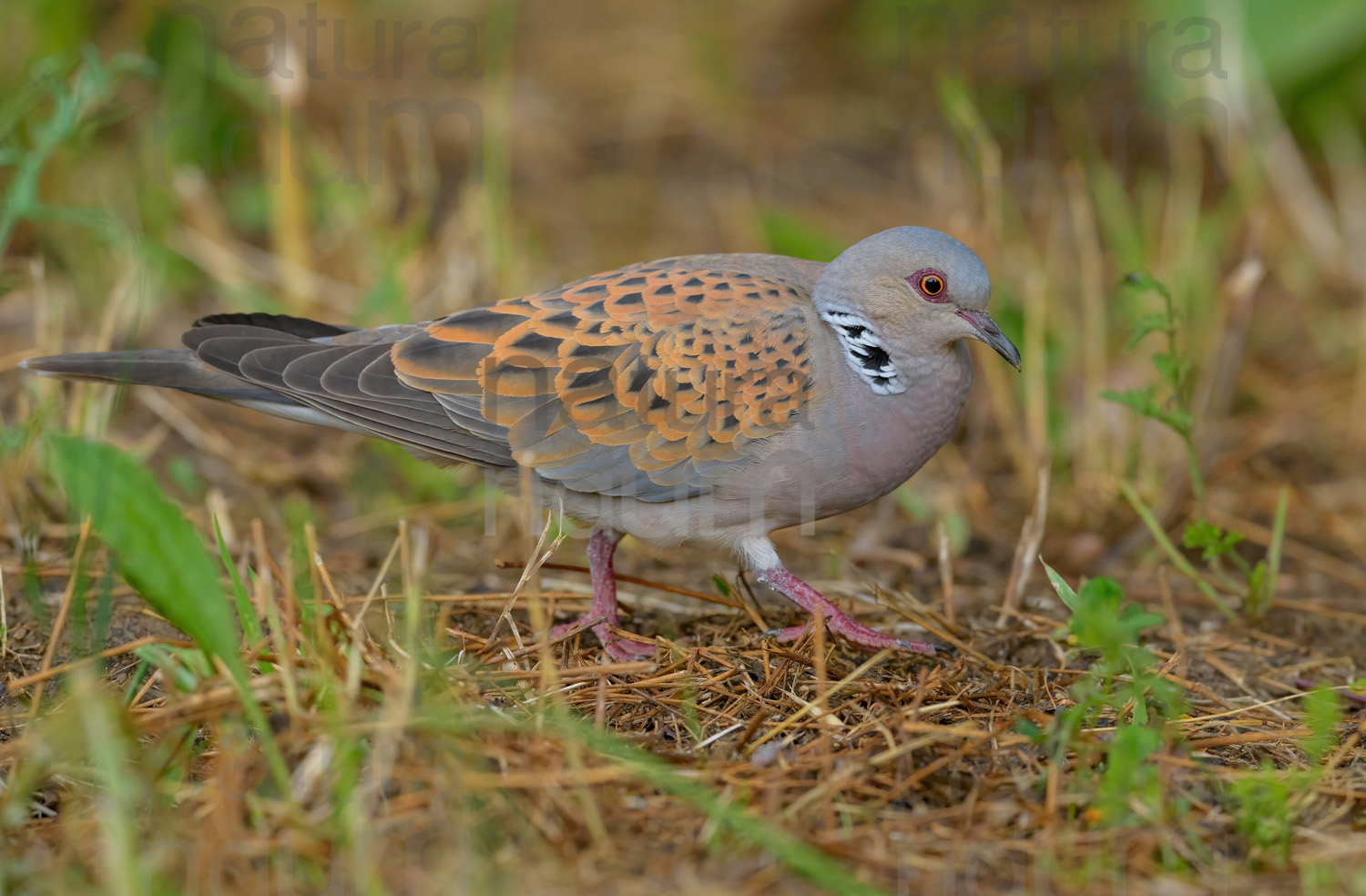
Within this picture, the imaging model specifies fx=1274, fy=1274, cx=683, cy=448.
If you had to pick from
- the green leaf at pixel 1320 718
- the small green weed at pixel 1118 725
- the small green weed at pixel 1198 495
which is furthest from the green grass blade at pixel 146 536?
the small green weed at pixel 1198 495

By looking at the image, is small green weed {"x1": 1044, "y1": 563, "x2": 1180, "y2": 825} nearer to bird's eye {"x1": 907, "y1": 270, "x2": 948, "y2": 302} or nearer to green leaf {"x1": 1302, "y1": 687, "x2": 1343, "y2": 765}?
green leaf {"x1": 1302, "y1": 687, "x2": 1343, "y2": 765}

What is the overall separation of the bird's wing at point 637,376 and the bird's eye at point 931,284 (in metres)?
0.32

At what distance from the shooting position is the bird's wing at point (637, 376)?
3.52m

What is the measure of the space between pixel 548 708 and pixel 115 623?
149cm

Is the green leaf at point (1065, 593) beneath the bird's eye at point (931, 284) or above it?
beneath

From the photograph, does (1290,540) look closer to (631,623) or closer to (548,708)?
(631,623)

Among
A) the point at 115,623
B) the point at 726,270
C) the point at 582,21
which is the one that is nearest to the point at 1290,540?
the point at 726,270

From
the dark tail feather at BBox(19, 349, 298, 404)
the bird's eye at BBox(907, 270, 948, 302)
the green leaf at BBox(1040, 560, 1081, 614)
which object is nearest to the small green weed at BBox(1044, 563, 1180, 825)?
the green leaf at BBox(1040, 560, 1081, 614)

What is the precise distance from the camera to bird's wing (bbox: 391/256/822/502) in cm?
352

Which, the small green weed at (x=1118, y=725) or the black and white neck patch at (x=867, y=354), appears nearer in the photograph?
the small green weed at (x=1118, y=725)

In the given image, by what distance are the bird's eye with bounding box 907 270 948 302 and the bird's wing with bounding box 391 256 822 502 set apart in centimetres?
32

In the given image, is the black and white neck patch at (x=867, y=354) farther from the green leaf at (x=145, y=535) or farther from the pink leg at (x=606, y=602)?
the green leaf at (x=145, y=535)

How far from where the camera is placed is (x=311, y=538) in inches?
117

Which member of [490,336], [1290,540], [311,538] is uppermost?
[490,336]
